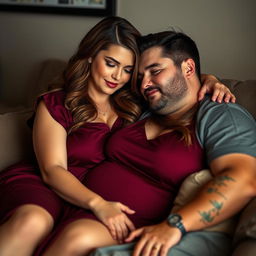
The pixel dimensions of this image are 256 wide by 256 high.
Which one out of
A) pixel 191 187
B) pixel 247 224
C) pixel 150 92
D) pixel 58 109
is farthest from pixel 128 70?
pixel 247 224

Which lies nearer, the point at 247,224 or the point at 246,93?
the point at 247,224

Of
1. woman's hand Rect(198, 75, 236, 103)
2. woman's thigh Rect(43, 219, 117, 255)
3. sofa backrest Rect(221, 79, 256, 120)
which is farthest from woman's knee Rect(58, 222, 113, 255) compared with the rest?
sofa backrest Rect(221, 79, 256, 120)

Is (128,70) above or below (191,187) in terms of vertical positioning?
above

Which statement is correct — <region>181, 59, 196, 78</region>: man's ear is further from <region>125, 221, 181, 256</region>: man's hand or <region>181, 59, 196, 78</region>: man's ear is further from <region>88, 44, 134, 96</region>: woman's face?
<region>125, 221, 181, 256</region>: man's hand

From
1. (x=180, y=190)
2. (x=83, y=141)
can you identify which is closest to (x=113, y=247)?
(x=180, y=190)

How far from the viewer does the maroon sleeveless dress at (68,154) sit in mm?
1628

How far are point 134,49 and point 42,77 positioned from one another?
3.33 ft

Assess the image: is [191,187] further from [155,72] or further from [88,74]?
[88,74]

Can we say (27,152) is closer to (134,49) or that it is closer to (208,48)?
(134,49)

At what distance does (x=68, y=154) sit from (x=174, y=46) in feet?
2.00

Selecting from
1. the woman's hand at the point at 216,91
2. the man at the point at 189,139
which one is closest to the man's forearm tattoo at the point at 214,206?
the man at the point at 189,139

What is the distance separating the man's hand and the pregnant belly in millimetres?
207

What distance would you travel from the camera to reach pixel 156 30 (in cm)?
255

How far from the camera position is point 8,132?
1.96 metres
